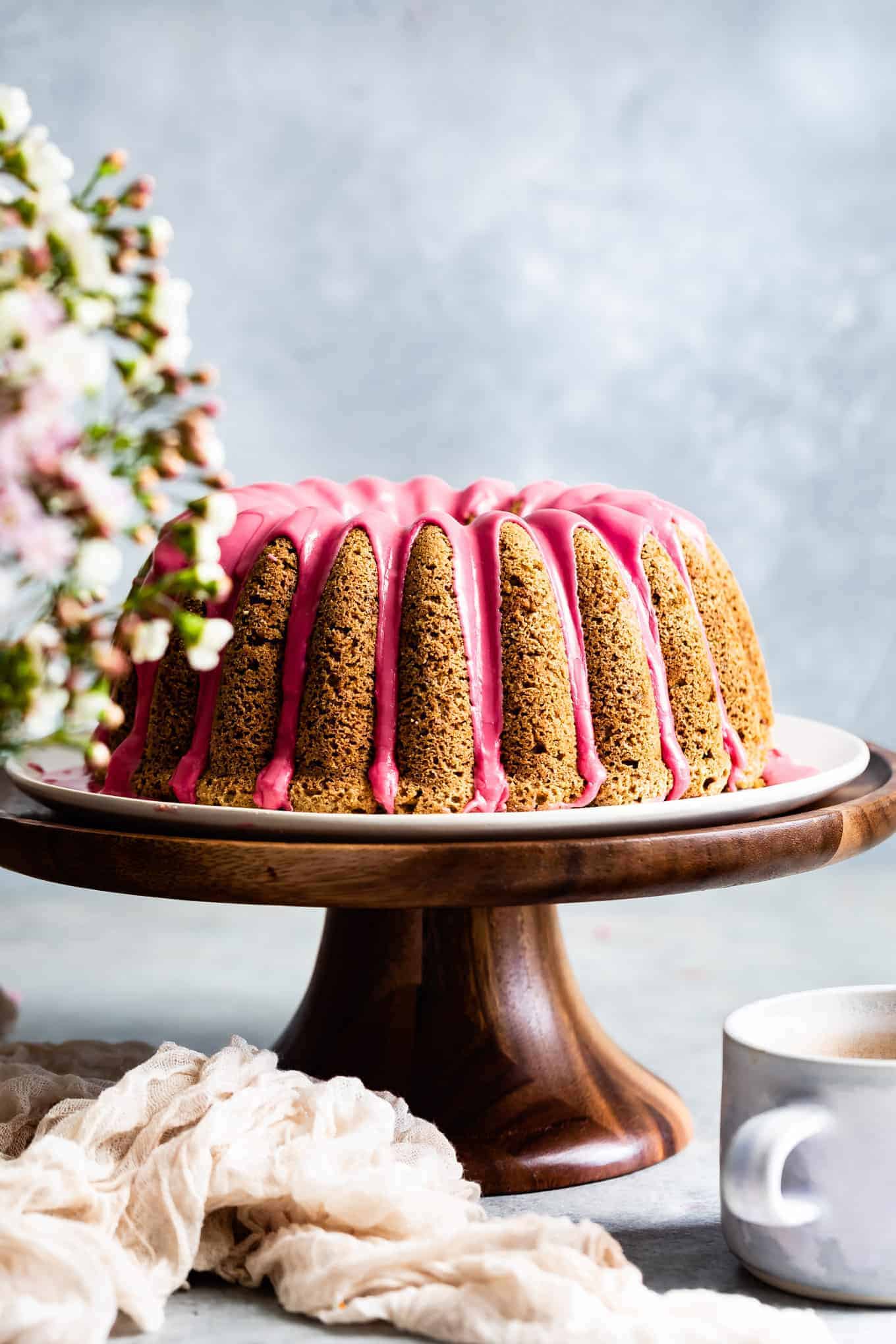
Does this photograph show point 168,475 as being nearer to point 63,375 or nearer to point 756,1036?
point 63,375

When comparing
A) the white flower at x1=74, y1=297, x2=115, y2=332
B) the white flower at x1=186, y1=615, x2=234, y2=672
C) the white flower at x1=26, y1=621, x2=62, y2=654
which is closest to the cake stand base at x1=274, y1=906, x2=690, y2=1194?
the white flower at x1=186, y1=615, x2=234, y2=672

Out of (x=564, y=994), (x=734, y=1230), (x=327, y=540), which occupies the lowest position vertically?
(x=734, y=1230)

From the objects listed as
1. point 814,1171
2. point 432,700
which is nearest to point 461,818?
point 432,700

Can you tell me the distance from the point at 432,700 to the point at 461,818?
6.6 inches

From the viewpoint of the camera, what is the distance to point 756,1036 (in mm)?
1367

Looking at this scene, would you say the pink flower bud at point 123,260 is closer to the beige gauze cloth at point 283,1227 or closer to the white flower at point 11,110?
the white flower at point 11,110

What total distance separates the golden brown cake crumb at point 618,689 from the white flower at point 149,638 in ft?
2.31

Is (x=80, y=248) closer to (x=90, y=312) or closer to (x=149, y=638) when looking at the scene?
(x=90, y=312)

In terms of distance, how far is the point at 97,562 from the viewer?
2.76 ft

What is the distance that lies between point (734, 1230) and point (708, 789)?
50cm

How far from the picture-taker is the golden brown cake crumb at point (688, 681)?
169cm

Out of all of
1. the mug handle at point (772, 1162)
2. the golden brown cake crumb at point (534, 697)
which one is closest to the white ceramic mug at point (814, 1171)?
the mug handle at point (772, 1162)

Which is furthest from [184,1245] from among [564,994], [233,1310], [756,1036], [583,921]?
[583,921]

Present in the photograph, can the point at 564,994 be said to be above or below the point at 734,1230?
above
